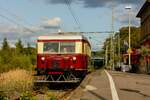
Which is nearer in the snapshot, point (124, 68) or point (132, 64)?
point (124, 68)

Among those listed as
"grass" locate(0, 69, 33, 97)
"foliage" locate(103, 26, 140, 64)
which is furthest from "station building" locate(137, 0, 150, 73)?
"grass" locate(0, 69, 33, 97)

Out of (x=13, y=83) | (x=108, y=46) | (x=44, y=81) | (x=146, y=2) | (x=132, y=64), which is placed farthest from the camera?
(x=108, y=46)

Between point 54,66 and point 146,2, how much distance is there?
4495 cm

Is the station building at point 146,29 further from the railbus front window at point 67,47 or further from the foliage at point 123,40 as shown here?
the railbus front window at point 67,47

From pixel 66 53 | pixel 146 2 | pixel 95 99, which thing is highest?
pixel 146 2

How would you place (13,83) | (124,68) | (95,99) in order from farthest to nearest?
1. (124,68)
2. (13,83)
3. (95,99)

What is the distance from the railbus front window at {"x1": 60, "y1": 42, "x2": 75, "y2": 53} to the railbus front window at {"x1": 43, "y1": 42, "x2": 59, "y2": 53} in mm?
307

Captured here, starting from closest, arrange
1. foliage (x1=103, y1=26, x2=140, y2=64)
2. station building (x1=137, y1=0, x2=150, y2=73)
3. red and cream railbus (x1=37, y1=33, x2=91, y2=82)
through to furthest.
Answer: red and cream railbus (x1=37, y1=33, x2=91, y2=82) < station building (x1=137, y1=0, x2=150, y2=73) < foliage (x1=103, y1=26, x2=140, y2=64)

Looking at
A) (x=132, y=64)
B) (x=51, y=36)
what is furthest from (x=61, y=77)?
(x=132, y=64)

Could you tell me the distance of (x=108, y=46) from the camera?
148 metres

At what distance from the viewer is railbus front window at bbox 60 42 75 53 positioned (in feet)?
90.4

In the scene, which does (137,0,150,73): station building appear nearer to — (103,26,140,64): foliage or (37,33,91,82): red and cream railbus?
(103,26,140,64): foliage

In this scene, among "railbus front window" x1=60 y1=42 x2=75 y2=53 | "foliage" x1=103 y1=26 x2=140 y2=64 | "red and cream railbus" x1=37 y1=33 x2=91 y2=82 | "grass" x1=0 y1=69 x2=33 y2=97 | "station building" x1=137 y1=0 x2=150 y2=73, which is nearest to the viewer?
"grass" x1=0 y1=69 x2=33 y2=97

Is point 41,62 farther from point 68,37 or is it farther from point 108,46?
point 108,46
